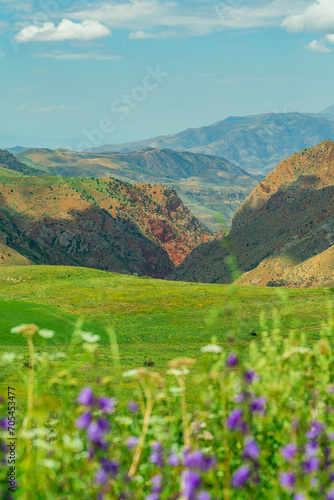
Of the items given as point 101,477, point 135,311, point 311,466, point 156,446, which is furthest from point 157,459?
point 135,311

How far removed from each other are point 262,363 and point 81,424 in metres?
2.19

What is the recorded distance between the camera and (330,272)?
10512 centimetres

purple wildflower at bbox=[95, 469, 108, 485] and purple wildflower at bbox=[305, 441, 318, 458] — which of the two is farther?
purple wildflower at bbox=[305, 441, 318, 458]

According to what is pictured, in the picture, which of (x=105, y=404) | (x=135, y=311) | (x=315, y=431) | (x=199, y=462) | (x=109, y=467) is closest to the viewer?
(x=199, y=462)

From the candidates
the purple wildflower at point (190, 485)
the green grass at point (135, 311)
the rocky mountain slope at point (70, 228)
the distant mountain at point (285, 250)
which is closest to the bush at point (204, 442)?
the purple wildflower at point (190, 485)

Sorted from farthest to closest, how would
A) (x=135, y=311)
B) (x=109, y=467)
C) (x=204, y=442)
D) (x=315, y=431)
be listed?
(x=135, y=311), (x=204, y=442), (x=315, y=431), (x=109, y=467)

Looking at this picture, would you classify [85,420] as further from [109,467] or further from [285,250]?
[285,250]

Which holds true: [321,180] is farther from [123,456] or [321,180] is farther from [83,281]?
[123,456]

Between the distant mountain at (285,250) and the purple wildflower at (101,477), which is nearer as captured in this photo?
the purple wildflower at (101,477)

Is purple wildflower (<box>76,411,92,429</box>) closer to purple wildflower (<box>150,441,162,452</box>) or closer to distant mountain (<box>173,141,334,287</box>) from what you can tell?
purple wildflower (<box>150,441,162,452</box>)

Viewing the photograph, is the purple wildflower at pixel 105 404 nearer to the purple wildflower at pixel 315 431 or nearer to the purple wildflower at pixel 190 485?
the purple wildflower at pixel 190 485

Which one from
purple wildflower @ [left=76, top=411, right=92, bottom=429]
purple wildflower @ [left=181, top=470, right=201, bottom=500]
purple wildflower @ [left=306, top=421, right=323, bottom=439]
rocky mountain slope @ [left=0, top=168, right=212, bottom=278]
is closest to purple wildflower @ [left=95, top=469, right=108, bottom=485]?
purple wildflower @ [left=76, top=411, right=92, bottom=429]

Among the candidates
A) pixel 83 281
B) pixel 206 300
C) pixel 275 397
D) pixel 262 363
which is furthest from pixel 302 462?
pixel 83 281

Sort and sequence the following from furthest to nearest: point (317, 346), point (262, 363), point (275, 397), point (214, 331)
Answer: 1. point (214, 331)
2. point (317, 346)
3. point (262, 363)
4. point (275, 397)
